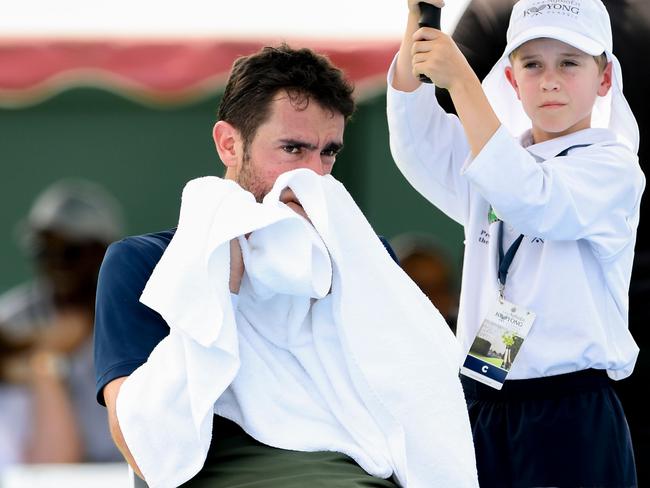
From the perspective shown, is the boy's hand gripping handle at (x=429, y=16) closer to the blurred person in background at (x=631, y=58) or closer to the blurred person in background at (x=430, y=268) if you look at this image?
the blurred person in background at (x=631, y=58)

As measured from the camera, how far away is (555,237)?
7.64ft

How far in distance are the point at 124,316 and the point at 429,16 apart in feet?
2.55

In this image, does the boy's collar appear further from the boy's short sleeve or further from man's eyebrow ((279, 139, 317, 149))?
the boy's short sleeve

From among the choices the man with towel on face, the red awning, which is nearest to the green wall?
the red awning

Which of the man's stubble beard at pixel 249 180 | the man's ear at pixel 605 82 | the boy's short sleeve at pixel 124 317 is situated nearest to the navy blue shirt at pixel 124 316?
the boy's short sleeve at pixel 124 317

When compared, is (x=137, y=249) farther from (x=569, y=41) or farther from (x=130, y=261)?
(x=569, y=41)

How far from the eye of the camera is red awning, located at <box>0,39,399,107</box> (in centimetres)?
525

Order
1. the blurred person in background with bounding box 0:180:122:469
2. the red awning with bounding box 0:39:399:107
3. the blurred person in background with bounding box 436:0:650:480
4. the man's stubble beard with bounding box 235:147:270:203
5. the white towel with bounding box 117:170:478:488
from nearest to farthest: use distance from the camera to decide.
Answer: the white towel with bounding box 117:170:478:488 → the man's stubble beard with bounding box 235:147:270:203 → the blurred person in background with bounding box 436:0:650:480 → the blurred person in background with bounding box 0:180:122:469 → the red awning with bounding box 0:39:399:107

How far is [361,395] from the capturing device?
2.18 metres

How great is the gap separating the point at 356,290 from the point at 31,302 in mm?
3320

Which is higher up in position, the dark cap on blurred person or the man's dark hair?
the dark cap on blurred person

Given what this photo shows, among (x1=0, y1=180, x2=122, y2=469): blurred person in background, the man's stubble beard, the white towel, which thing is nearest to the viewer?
the white towel

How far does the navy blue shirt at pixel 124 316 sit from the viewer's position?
2.24 metres

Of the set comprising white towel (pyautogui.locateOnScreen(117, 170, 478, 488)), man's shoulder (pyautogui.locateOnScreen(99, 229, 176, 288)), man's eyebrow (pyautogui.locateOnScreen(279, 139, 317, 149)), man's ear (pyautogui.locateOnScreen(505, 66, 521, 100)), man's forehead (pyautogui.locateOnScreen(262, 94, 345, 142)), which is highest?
man's ear (pyautogui.locateOnScreen(505, 66, 521, 100))
